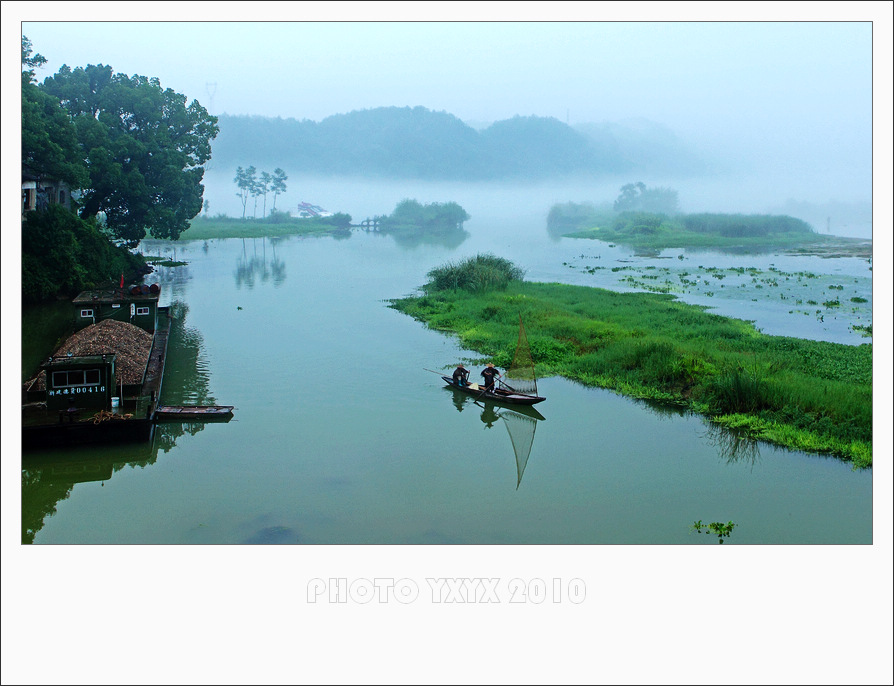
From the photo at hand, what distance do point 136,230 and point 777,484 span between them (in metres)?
34.1

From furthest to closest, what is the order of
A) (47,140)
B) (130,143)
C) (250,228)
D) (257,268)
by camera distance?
(250,228) < (257,268) < (130,143) < (47,140)

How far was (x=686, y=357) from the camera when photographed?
1903 cm

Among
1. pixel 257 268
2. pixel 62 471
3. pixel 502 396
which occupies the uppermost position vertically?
pixel 257 268

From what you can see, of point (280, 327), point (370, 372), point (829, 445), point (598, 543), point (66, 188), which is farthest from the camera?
point (66, 188)

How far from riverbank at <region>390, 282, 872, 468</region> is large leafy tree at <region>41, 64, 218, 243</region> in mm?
16077

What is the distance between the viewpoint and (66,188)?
33312 mm

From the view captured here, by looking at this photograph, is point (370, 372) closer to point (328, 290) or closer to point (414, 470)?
point (414, 470)

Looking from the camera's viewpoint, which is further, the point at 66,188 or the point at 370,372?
the point at 66,188

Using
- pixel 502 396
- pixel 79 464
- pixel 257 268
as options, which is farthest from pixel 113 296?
pixel 257 268

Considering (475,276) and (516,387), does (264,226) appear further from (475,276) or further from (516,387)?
(516,387)

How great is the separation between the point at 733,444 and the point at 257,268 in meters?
35.9

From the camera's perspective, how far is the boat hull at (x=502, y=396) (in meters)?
17.2

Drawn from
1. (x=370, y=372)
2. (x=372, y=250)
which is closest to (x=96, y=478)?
(x=370, y=372)

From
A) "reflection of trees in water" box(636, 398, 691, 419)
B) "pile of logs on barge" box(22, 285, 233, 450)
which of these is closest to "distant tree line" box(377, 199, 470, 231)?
"pile of logs on barge" box(22, 285, 233, 450)
